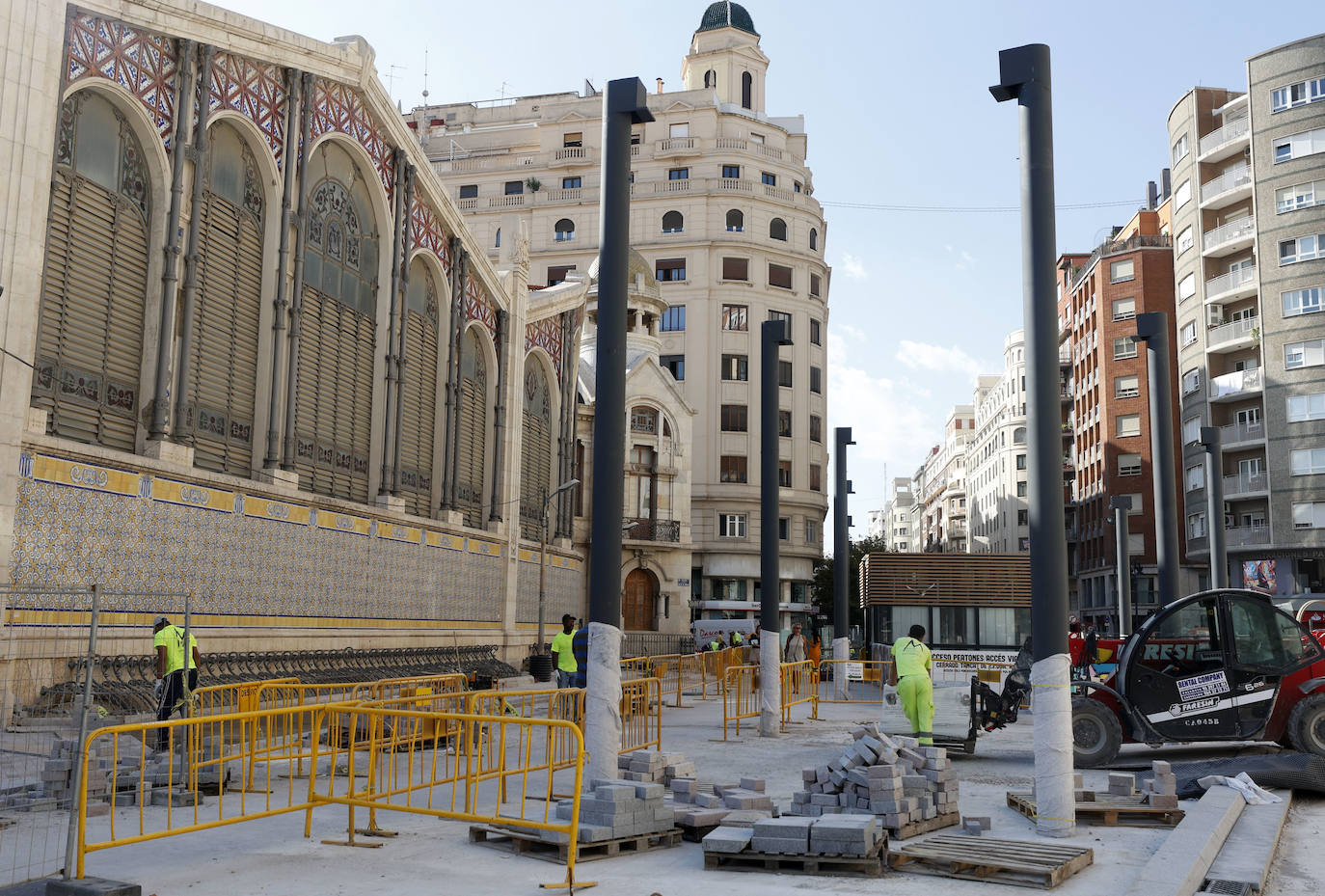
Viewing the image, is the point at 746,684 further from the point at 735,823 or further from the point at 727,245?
the point at 727,245

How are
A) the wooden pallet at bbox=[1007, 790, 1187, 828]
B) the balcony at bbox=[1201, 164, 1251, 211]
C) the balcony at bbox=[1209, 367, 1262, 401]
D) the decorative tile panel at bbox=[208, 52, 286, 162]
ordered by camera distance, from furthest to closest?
the balcony at bbox=[1201, 164, 1251, 211]
the balcony at bbox=[1209, 367, 1262, 401]
the decorative tile panel at bbox=[208, 52, 286, 162]
the wooden pallet at bbox=[1007, 790, 1187, 828]

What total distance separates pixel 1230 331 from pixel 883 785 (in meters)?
49.7

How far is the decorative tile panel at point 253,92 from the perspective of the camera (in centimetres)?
2045

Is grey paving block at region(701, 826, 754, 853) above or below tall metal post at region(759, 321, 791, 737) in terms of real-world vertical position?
below

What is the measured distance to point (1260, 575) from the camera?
47812mm

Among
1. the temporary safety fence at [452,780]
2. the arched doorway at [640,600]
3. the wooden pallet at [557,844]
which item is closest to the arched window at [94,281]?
the temporary safety fence at [452,780]

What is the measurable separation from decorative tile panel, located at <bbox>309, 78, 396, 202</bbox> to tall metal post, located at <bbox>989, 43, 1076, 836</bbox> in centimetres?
1746

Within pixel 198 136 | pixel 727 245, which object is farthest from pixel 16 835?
pixel 727 245

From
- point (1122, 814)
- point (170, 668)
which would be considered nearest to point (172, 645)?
point (170, 668)

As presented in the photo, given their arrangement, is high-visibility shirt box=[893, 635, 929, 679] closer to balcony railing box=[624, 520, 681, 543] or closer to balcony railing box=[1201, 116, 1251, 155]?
balcony railing box=[624, 520, 681, 543]

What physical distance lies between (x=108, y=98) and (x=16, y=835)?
1334 centimetres

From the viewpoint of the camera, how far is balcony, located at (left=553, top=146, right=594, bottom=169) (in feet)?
221

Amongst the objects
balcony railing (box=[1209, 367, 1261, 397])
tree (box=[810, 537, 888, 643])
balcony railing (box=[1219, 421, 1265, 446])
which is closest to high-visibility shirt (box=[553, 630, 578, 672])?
balcony railing (box=[1219, 421, 1265, 446])

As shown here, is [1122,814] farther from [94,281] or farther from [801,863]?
[94,281]
